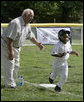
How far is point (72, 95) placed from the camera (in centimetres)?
976

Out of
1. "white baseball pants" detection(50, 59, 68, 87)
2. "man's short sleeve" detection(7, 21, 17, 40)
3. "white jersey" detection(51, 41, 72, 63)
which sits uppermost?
"man's short sleeve" detection(7, 21, 17, 40)

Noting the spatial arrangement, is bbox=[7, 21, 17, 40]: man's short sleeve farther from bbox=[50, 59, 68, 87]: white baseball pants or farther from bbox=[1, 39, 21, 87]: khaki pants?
bbox=[50, 59, 68, 87]: white baseball pants

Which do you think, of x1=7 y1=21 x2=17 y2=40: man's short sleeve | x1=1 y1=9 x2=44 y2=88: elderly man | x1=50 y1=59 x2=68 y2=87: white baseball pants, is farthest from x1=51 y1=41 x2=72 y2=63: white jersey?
→ x1=7 y1=21 x2=17 y2=40: man's short sleeve

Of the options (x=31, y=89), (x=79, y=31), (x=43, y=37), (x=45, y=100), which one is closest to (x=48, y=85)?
(x=31, y=89)

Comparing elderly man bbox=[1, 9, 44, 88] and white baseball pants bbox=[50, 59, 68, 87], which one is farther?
white baseball pants bbox=[50, 59, 68, 87]

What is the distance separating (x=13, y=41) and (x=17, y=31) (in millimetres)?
316

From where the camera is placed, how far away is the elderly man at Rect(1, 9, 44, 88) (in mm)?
10055

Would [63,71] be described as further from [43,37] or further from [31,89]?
[43,37]

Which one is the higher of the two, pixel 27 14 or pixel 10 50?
pixel 27 14

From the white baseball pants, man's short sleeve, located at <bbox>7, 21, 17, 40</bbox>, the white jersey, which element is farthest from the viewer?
the white jersey

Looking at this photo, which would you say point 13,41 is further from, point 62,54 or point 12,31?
point 62,54

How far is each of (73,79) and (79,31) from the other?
68.0ft

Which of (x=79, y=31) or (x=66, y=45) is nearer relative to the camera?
(x=66, y=45)

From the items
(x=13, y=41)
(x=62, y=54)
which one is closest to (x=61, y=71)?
(x=62, y=54)
